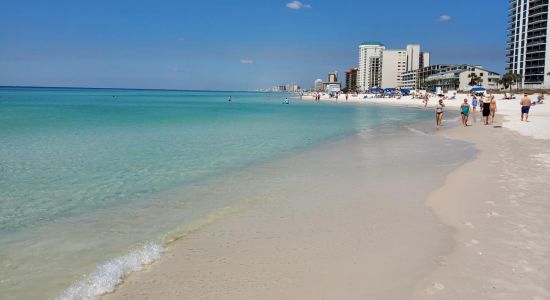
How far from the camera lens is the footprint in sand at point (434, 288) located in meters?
4.21

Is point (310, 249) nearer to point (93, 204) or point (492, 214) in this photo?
point (492, 214)

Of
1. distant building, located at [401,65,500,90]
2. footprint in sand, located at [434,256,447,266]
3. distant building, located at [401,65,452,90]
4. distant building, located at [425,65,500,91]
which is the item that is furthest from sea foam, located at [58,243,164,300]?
distant building, located at [401,65,452,90]

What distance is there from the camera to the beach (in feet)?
14.3

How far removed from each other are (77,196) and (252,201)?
11.7 feet

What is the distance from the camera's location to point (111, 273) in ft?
15.7

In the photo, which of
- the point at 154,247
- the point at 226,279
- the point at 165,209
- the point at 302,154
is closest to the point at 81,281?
the point at 154,247

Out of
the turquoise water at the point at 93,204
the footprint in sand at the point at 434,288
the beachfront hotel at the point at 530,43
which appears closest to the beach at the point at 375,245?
the footprint in sand at the point at 434,288

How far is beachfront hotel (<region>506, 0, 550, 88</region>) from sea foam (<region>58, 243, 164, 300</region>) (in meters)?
109

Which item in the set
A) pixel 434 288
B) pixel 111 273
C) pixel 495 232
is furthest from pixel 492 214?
pixel 111 273

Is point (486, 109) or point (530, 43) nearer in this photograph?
point (486, 109)

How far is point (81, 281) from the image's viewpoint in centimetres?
469

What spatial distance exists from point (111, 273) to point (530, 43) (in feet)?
410

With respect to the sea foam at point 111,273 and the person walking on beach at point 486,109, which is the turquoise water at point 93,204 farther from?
the person walking on beach at point 486,109

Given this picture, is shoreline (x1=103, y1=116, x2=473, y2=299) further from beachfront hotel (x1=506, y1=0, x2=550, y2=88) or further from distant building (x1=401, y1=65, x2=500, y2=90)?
distant building (x1=401, y1=65, x2=500, y2=90)
